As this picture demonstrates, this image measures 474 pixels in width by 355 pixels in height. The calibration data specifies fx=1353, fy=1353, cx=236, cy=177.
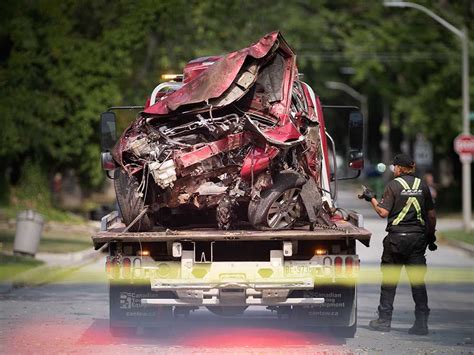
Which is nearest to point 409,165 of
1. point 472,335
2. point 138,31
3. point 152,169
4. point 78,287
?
point 472,335

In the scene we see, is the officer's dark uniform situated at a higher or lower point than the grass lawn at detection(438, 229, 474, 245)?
higher

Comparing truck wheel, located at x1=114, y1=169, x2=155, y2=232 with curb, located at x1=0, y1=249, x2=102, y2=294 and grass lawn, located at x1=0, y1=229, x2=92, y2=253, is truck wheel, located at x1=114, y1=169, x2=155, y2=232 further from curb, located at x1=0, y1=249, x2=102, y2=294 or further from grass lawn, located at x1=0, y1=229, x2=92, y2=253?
grass lawn, located at x1=0, y1=229, x2=92, y2=253

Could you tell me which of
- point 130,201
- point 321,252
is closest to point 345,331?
point 321,252

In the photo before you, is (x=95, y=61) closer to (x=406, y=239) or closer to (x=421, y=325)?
(x=406, y=239)

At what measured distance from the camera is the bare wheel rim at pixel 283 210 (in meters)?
13.1

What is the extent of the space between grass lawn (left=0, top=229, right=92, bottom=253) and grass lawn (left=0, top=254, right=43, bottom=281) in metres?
2.32

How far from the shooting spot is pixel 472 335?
1430 cm

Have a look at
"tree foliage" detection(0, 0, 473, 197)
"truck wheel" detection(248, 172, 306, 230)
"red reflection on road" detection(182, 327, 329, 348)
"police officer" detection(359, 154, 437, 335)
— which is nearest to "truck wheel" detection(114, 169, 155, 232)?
"truck wheel" detection(248, 172, 306, 230)

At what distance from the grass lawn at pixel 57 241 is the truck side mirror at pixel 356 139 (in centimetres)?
1344

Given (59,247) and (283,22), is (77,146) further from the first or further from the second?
(283,22)

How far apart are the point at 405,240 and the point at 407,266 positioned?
30cm

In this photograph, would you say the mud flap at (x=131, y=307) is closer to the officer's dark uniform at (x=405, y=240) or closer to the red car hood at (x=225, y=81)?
the red car hood at (x=225, y=81)

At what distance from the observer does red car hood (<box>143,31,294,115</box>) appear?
515 inches

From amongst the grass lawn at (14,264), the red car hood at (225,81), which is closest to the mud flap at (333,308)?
the red car hood at (225,81)
